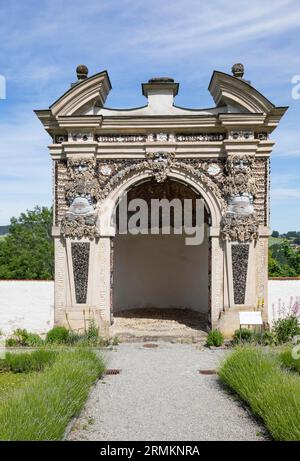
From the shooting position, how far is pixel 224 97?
12414 mm

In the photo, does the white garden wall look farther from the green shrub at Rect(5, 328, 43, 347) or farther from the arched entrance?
the arched entrance

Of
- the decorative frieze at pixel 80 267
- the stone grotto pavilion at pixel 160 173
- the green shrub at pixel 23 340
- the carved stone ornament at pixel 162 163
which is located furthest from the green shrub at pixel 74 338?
the carved stone ornament at pixel 162 163

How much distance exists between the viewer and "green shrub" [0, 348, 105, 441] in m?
5.29

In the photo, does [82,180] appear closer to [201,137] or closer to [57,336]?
[201,137]

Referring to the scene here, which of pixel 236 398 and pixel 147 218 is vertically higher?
pixel 147 218

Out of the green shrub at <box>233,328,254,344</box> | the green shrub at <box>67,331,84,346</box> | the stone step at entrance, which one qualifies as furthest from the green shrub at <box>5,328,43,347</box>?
the green shrub at <box>233,328,254,344</box>

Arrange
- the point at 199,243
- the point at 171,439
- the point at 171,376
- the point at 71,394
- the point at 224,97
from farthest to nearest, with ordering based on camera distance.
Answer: the point at 199,243 → the point at 224,97 → the point at 171,376 → the point at 71,394 → the point at 171,439

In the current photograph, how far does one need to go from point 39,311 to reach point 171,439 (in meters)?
7.92

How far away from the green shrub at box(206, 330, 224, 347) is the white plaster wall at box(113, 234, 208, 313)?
502cm

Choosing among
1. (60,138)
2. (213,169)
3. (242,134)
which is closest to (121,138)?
(60,138)

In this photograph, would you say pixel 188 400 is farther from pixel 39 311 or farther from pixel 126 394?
pixel 39 311

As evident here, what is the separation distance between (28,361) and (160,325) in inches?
217

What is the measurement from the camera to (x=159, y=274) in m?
17.4
